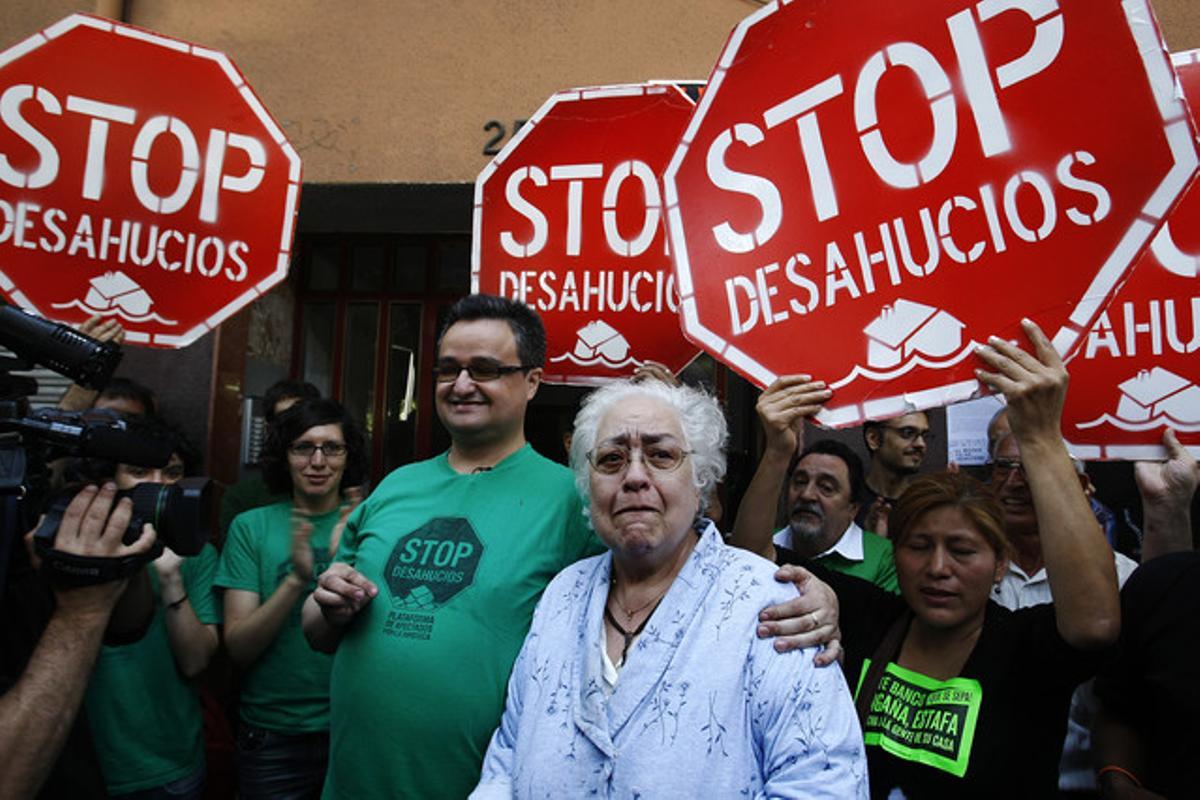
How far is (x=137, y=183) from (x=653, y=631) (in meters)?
2.19

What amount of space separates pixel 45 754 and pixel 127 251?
165cm

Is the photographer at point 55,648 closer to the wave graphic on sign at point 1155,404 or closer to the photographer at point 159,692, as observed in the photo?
the photographer at point 159,692

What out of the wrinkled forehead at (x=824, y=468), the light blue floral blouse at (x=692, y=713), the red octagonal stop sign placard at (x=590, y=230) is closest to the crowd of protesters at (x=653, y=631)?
the light blue floral blouse at (x=692, y=713)

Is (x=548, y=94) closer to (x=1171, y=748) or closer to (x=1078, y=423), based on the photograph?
(x=1078, y=423)

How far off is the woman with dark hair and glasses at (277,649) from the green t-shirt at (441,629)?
0.70 metres

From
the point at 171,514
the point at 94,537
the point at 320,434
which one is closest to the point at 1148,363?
the point at 171,514

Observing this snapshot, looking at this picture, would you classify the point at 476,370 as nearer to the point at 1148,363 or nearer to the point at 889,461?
the point at 1148,363

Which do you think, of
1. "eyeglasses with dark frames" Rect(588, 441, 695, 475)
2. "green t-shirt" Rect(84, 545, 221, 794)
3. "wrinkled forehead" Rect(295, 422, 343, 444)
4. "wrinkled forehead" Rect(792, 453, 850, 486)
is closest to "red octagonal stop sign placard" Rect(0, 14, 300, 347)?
"wrinkled forehead" Rect(295, 422, 343, 444)

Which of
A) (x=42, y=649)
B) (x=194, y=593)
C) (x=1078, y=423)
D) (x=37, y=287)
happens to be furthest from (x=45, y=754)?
(x=1078, y=423)

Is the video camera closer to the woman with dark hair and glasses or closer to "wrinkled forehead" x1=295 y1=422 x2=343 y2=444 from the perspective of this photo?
the woman with dark hair and glasses

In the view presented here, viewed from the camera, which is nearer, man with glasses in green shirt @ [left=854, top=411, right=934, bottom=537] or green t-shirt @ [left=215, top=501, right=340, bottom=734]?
green t-shirt @ [left=215, top=501, right=340, bottom=734]

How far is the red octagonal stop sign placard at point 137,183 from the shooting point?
7.79ft

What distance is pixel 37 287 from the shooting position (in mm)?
2324

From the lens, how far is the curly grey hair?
5.35 ft
